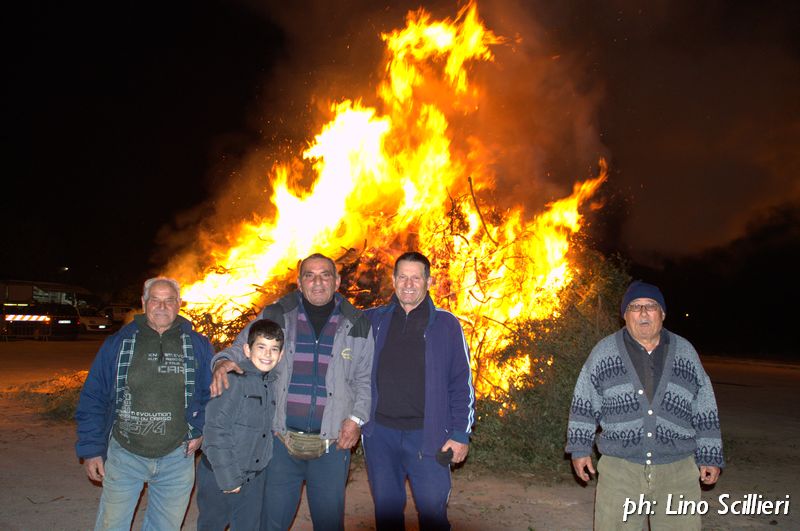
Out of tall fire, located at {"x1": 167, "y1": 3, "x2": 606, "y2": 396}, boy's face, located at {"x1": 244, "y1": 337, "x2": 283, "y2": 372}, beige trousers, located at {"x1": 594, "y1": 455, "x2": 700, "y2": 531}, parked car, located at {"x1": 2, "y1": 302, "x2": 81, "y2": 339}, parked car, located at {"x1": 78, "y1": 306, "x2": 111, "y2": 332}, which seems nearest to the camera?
beige trousers, located at {"x1": 594, "y1": 455, "x2": 700, "y2": 531}

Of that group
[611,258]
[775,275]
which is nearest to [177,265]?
[611,258]

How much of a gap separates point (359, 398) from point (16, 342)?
24035 millimetres

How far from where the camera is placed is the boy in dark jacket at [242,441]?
353 centimetres

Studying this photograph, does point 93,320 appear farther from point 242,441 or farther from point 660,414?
point 660,414

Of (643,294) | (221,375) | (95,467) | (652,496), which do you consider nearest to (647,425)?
(652,496)

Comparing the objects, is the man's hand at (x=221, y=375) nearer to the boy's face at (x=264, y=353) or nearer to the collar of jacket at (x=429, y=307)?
the boy's face at (x=264, y=353)

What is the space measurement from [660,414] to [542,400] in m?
3.70

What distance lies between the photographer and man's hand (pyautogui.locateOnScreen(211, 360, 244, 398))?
11.7 feet

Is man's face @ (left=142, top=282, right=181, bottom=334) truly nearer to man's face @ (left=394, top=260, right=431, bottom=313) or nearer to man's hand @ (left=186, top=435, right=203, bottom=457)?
man's hand @ (left=186, top=435, right=203, bottom=457)

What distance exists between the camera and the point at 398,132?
964cm

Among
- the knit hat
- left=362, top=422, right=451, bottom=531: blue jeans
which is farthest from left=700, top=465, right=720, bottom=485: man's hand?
left=362, top=422, right=451, bottom=531: blue jeans

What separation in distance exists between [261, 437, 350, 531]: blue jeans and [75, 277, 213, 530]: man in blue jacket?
0.52m

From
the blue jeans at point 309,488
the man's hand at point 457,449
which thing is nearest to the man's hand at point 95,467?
the blue jeans at point 309,488

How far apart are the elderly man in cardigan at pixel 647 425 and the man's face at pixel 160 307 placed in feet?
8.75
